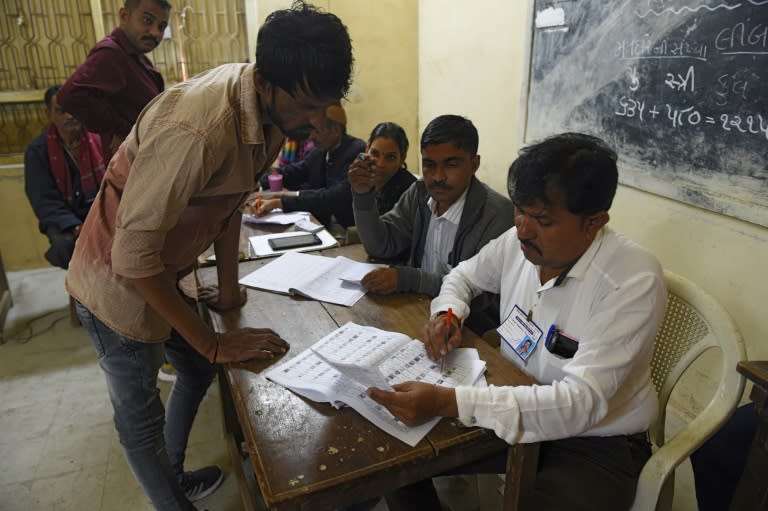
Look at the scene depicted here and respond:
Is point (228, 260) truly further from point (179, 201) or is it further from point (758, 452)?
point (758, 452)

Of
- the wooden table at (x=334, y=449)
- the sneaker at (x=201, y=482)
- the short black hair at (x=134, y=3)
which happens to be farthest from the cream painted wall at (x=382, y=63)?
the wooden table at (x=334, y=449)

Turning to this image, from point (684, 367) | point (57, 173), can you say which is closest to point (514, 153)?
point (684, 367)

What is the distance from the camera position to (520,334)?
1.19 metres

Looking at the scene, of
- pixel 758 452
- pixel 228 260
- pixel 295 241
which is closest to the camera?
pixel 758 452

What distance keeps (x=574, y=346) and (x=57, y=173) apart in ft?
9.11

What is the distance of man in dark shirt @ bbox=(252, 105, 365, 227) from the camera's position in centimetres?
264

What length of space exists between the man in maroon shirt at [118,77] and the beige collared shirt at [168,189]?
1268 millimetres

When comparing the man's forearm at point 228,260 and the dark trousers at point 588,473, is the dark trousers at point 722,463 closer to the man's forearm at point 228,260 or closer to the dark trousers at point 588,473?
the dark trousers at point 588,473

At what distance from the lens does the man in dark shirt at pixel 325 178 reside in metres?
2.64

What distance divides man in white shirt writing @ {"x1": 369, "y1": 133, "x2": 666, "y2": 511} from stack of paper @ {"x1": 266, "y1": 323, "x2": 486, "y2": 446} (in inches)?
1.3

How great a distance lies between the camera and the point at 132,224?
3.04 ft

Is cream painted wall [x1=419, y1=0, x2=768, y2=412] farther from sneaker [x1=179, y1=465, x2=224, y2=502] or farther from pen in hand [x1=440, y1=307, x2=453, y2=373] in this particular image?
sneaker [x1=179, y1=465, x2=224, y2=502]

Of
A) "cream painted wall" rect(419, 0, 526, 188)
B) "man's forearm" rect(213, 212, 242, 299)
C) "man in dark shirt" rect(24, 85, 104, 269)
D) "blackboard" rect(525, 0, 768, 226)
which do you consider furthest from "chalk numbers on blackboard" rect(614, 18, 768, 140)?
"man in dark shirt" rect(24, 85, 104, 269)

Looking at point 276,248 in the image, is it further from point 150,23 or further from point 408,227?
point 150,23
